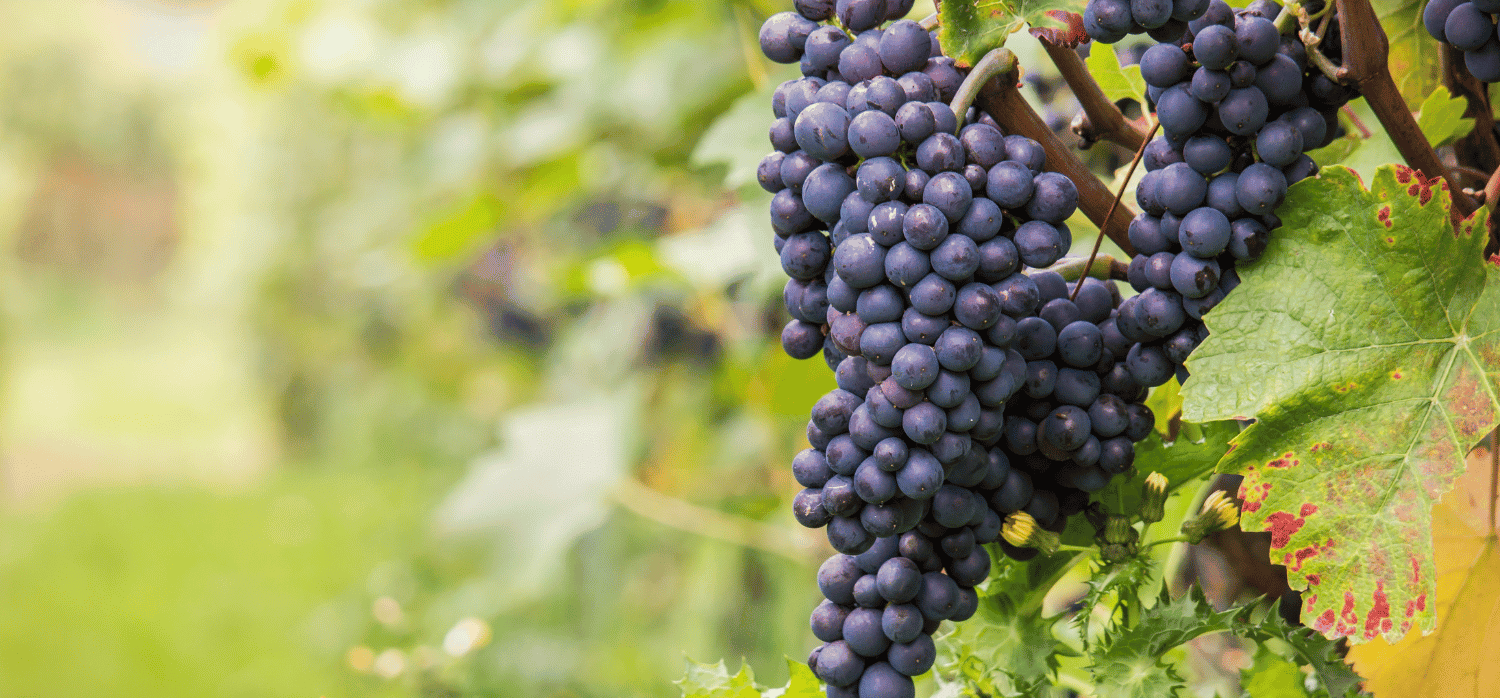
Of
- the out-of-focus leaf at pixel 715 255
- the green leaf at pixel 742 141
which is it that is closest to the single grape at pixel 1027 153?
the green leaf at pixel 742 141

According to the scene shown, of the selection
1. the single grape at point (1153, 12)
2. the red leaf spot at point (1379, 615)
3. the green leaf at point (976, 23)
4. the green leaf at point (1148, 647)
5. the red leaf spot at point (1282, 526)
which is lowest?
the red leaf spot at point (1379, 615)

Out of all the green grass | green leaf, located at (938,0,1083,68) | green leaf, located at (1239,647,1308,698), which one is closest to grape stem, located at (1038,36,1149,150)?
green leaf, located at (938,0,1083,68)

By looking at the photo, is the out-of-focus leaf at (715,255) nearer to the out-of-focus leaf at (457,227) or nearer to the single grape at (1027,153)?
the out-of-focus leaf at (457,227)

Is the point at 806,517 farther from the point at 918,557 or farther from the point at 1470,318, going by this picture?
the point at 1470,318

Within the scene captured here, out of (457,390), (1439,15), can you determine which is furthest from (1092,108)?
(457,390)

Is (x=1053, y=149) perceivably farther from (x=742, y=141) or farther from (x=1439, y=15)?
(x=742, y=141)

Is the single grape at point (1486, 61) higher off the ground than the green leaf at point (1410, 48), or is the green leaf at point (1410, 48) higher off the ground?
the green leaf at point (1410, 48)

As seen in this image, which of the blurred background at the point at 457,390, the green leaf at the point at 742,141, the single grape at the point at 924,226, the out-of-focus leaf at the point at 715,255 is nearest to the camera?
the single grape at the point at 924,226
